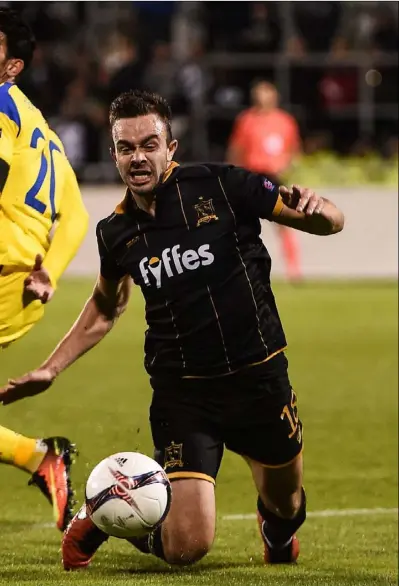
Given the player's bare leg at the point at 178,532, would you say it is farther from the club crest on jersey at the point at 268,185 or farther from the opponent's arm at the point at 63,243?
the club crest on jersey at the point at 268,185

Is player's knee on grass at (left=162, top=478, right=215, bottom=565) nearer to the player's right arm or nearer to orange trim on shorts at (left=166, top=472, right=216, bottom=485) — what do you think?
orange trim on shorts at (left=166, top=472, right=216, bottom=485)

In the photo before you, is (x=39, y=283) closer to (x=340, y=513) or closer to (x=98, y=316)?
(x=98, y=316)

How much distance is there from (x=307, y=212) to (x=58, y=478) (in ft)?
6.00

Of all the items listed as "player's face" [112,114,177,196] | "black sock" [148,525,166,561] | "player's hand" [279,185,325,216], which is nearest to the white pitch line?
"black sock" [148,525,166,561]

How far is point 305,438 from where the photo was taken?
8633 millimetres

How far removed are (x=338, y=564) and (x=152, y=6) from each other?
15.5 meters

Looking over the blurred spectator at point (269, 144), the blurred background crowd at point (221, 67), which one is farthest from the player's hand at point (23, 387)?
the blurred background crowd at point (221, 67)

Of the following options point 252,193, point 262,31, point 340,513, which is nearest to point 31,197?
point 252,193

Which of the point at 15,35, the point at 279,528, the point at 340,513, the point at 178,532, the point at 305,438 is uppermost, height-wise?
the point at 15,35

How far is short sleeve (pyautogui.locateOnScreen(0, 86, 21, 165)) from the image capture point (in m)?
5.45

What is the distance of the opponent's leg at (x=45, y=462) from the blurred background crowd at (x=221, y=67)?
41.2 feet

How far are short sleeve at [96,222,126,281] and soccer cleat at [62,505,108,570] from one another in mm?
913

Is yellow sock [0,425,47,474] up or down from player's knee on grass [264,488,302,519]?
up

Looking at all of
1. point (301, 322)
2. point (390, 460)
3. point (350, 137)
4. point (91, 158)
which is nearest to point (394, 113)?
point (350, 137)
